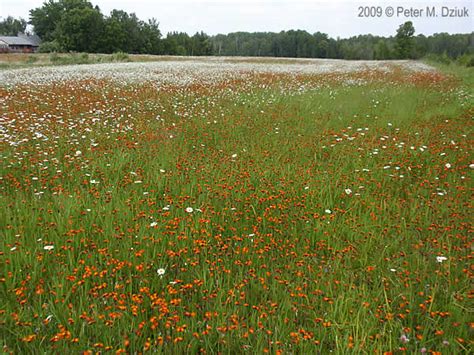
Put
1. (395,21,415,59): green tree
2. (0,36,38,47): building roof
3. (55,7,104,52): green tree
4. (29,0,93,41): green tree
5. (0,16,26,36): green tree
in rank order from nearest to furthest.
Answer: (55,7,104,52): green tree → (395,21,415,59): green tree → (29,0,93,41): green tree → (0,36,38,47): building roof → (0,16,26,36): green tree

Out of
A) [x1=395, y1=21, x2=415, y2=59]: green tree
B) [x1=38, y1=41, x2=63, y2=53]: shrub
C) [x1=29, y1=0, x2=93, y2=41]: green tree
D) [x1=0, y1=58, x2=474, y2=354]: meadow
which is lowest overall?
[x1=0, y1=58, x2=474, y2=354]: meadow

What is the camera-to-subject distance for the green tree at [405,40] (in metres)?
75.7

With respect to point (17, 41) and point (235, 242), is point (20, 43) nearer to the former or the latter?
point (17, 41)

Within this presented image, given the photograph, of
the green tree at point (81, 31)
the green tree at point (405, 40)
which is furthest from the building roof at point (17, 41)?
the green tree at point (405, 40)

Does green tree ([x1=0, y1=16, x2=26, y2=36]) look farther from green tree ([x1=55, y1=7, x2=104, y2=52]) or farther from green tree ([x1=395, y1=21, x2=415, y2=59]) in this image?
green tree ([x1=395, y1=21, x2=415, y2=59])

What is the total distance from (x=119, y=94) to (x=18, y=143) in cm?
642

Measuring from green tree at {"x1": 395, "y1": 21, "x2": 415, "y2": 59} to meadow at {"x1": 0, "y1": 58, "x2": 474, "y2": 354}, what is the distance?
3238 inches

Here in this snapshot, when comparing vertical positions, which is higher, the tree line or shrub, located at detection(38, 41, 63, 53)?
the tree line

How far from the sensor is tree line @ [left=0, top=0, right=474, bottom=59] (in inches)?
2753

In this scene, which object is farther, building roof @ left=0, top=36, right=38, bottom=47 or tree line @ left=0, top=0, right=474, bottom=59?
building roof @ left=0, top=36, right=38, bottom=47

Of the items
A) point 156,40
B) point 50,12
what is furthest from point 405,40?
point 50,12

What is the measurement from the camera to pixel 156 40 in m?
86.4

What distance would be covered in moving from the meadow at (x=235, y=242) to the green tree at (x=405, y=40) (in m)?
82.2

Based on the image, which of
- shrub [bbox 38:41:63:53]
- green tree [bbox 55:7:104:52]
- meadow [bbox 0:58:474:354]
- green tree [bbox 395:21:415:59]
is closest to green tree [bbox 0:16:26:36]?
green tree [bbox 55:7:104:52]
